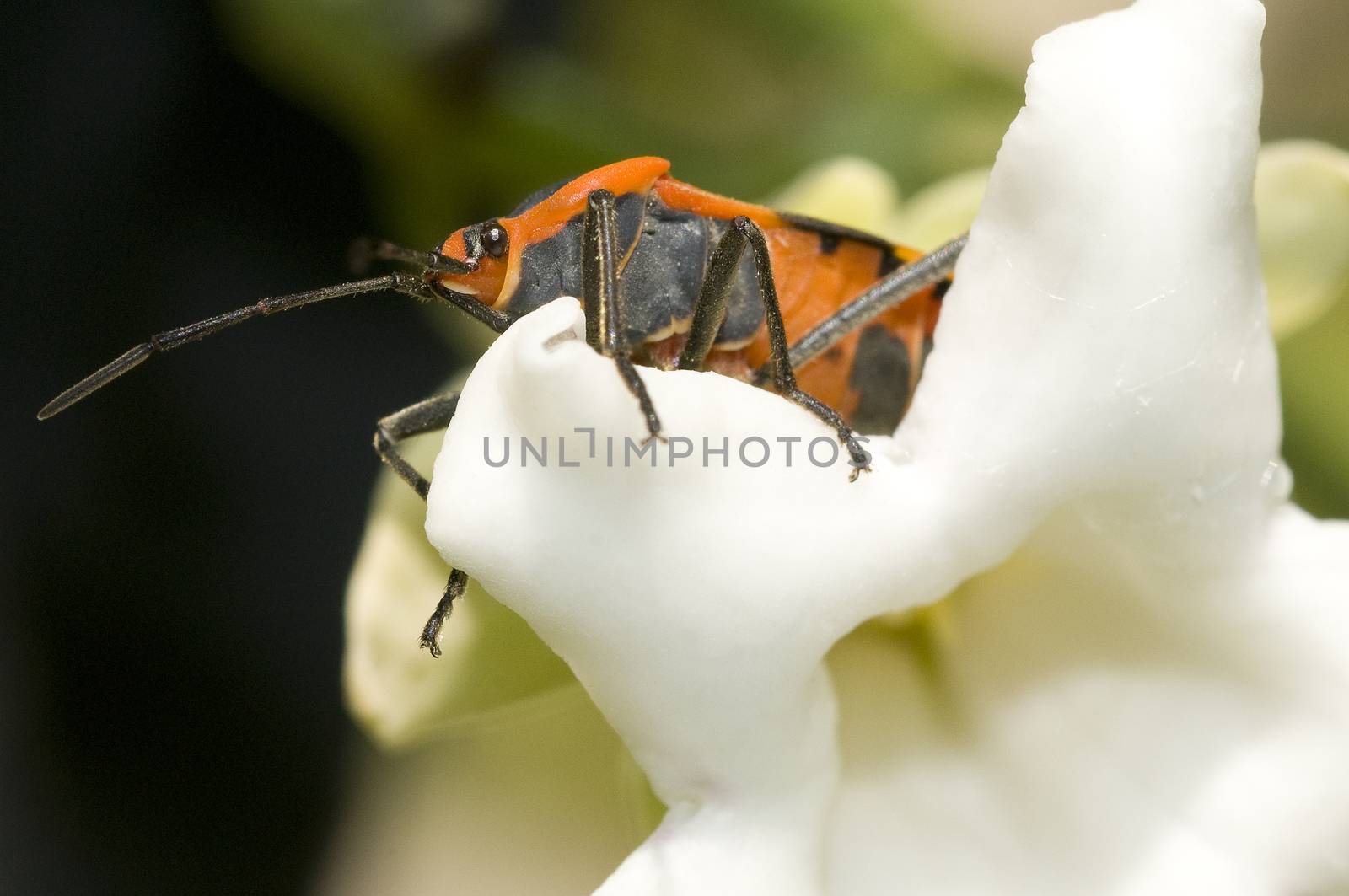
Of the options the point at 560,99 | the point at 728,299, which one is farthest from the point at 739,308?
the point at 560,99

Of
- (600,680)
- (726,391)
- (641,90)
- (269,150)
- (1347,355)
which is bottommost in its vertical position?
(1347,355)

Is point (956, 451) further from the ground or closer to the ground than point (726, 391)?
closer to the ground

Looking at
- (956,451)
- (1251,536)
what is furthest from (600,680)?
(1251,536)

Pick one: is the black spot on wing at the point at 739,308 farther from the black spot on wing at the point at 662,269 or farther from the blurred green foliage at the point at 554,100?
the blurred green foliage at the point at 554,100

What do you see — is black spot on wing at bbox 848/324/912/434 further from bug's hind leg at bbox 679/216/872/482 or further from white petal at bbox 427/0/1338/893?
white petal at bbox 427/0/1338/893

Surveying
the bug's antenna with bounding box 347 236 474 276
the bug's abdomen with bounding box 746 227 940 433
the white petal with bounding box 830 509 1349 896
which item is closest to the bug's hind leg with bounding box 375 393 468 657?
the bug's antenna with bounding box 347 236 474 276

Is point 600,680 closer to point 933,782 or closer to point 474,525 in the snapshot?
point 474,525
